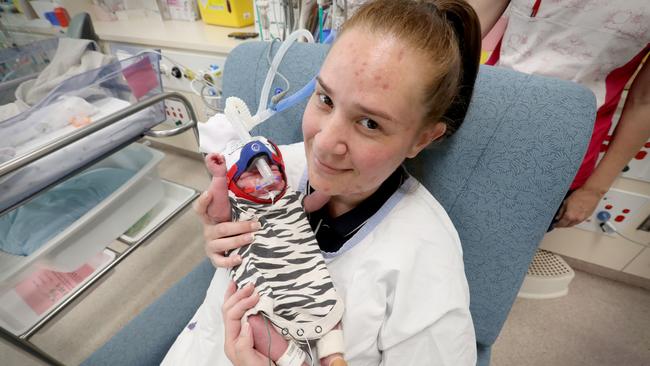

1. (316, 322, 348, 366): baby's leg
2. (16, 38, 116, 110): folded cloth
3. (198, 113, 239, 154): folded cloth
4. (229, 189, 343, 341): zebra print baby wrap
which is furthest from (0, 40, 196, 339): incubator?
(316, 322, 348, 366): baby's leg

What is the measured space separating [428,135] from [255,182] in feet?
1.34

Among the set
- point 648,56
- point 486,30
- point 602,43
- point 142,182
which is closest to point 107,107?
point 142,182

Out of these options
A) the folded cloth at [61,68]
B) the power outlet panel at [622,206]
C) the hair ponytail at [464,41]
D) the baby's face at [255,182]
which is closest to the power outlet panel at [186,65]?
the folded cloth at [61,68]

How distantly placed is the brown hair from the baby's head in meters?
0.33

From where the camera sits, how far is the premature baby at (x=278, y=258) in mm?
667

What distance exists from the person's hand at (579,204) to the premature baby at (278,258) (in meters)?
0.83

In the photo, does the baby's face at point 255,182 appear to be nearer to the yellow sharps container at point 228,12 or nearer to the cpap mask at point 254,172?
the cpap mask at point 254,172

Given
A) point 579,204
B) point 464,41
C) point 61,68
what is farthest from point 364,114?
point 61,68

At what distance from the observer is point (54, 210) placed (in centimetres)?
130

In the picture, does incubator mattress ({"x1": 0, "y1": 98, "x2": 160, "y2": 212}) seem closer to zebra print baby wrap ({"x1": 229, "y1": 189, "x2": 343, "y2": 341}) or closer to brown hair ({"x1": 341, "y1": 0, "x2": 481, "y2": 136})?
zebra print baby wrap ({"x1": 229, "y1": 189, "x2": 343, "y2": 341})

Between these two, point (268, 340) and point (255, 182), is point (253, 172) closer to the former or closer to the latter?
point (255, 182)

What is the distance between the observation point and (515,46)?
0.91 m

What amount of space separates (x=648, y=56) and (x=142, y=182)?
1.87 m

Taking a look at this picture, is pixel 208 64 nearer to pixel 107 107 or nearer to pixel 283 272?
pixel 107 107
